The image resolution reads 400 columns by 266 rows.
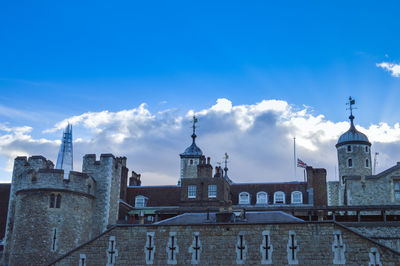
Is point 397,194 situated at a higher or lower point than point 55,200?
higher

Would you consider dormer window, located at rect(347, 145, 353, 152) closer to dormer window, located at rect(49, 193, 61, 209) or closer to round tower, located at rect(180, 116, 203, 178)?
round tower, located at rect(180, 116, 203, 178)

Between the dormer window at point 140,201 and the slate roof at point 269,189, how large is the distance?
8.98 metres

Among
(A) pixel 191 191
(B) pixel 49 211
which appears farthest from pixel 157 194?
(B) pixel 49 211

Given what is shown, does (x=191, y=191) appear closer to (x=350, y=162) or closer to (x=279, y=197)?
(x=279, y=197)

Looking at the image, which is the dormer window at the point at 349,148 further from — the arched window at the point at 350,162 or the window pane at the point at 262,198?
the window pane at the point at 262,198

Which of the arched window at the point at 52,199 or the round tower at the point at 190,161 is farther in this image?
the round tower at the point at 190,161

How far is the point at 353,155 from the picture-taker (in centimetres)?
5850

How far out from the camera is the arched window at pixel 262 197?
5244cm

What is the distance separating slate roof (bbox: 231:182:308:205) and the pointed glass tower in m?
22.7

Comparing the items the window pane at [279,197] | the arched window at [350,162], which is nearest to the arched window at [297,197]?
the window pane at [279,197]

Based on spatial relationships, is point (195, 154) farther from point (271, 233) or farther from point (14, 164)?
point (271, 233)

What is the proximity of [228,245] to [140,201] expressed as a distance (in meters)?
22.9

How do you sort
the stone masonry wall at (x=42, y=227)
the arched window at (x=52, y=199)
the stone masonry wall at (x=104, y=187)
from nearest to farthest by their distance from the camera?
the stone masonry wall at (x=42, y=227) → the arched window at (x=52, y=199) → the stone masonry wall at (x=104, y=187)

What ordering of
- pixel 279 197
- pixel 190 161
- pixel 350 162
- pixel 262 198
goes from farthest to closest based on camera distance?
pixel 190 161 → pixel 350 162 → pixel 262 198 → pixel 279 197
